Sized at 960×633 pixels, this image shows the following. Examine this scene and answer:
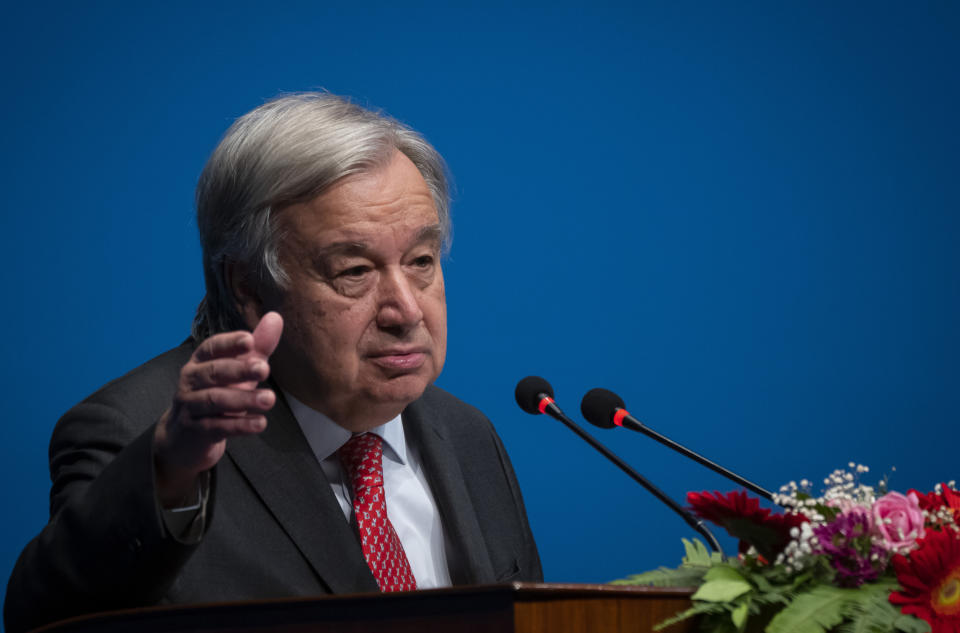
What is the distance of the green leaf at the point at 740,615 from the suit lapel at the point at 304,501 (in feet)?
2.39

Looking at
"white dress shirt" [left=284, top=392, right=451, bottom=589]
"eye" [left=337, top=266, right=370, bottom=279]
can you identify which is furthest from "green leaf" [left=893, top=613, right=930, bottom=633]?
"eye" [left=337, top=266, right=370, bottom=279]

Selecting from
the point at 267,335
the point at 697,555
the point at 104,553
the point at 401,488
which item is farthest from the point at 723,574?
the point at 401,488

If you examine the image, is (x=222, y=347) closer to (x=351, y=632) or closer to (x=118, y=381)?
(x=351, y=632)

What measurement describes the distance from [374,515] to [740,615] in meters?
→ 0.86

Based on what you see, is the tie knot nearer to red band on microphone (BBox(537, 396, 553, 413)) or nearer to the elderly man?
the elderly man

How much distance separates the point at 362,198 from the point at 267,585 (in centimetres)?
68

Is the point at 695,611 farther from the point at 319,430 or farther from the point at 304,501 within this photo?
the point at 319,430

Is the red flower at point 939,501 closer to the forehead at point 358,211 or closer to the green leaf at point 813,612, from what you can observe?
the green leaf at point 813,612

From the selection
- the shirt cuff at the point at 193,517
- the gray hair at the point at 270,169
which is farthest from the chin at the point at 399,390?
the shirt cuff at the point at 193,517

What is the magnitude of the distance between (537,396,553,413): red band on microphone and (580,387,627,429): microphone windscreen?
0.07m

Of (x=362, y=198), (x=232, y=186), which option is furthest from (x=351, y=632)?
(x=232, y=186)

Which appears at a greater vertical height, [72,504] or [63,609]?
[72,504]

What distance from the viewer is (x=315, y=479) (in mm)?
1604

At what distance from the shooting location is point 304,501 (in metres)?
1.57
